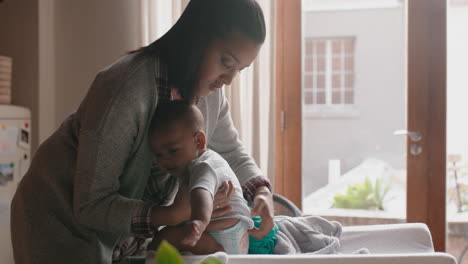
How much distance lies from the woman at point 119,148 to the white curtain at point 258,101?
147cm

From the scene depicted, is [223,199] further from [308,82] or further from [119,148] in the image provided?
[308,82]

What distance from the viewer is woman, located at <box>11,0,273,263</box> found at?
1144 mm

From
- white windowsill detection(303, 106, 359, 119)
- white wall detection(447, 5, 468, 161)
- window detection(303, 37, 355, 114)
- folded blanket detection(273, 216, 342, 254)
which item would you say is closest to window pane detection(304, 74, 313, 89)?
window detection(303, 37, 355, 114)

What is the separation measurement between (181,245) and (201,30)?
512 millimetres

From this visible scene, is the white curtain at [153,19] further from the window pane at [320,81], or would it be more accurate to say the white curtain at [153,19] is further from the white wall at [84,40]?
the window pane at [320,81]

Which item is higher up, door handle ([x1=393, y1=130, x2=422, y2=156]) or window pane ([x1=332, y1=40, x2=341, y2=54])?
window pane ([x1=332, y1=40, x2=341, y2=54])

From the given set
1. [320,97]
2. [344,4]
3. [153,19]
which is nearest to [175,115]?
[153,19]

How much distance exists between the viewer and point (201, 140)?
53.0 inches

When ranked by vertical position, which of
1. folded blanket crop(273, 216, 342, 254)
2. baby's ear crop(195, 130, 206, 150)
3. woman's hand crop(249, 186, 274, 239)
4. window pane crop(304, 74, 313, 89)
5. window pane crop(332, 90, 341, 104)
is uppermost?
window pane crop(304, 74, 313, 89)

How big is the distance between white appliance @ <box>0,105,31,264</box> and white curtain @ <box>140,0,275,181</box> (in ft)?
3.19

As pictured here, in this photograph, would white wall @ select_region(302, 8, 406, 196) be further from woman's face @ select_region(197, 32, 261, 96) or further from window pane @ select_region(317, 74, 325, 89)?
woman's face @ select_region(197, 32, 261, 96)

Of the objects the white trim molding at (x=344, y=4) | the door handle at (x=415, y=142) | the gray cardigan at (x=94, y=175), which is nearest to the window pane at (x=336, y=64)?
the white trim molding at (x=344, y=4)

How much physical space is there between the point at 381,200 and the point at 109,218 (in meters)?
2.13

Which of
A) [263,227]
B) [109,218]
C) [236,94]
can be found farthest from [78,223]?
[236,94]
